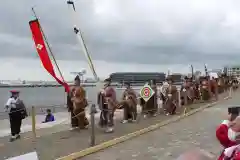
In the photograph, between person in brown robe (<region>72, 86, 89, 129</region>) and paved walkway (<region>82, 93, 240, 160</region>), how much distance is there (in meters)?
2.25

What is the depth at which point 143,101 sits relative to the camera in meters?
17.3

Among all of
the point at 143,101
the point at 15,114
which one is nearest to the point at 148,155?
the point at 15,114

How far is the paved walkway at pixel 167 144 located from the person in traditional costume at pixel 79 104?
2248 mm

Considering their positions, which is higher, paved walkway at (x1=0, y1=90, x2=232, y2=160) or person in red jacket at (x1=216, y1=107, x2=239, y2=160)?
person in red jacket at (x1=216, y1=107, x2=239, y2=160)

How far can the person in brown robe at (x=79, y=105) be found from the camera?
1269 centimetres

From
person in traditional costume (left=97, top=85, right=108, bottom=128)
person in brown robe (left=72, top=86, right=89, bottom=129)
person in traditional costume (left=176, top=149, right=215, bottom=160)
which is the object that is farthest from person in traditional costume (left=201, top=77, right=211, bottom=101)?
person in traditional costume (left=176, top=149, right=215, bottom=160)

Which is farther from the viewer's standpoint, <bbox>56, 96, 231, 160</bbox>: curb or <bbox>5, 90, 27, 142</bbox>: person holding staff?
<bbox>5, 90, 27, 142</bbox>: person holding staff

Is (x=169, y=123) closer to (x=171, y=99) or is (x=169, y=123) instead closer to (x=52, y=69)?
(x=171, y=99)

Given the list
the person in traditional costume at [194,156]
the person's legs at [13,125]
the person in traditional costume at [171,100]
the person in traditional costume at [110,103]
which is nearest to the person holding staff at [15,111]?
the person's legs at [13,125]

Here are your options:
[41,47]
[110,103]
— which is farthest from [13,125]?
[41,47]

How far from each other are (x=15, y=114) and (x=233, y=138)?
9.07 m

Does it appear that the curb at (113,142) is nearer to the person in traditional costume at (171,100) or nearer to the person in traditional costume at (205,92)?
the person in traditional costume at (171,100)

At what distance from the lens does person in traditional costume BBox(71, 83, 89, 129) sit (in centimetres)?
1269

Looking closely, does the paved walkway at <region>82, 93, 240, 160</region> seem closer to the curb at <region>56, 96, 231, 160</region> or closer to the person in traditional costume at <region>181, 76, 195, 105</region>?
the curb at <region>56, 96, 231, 160</region>
